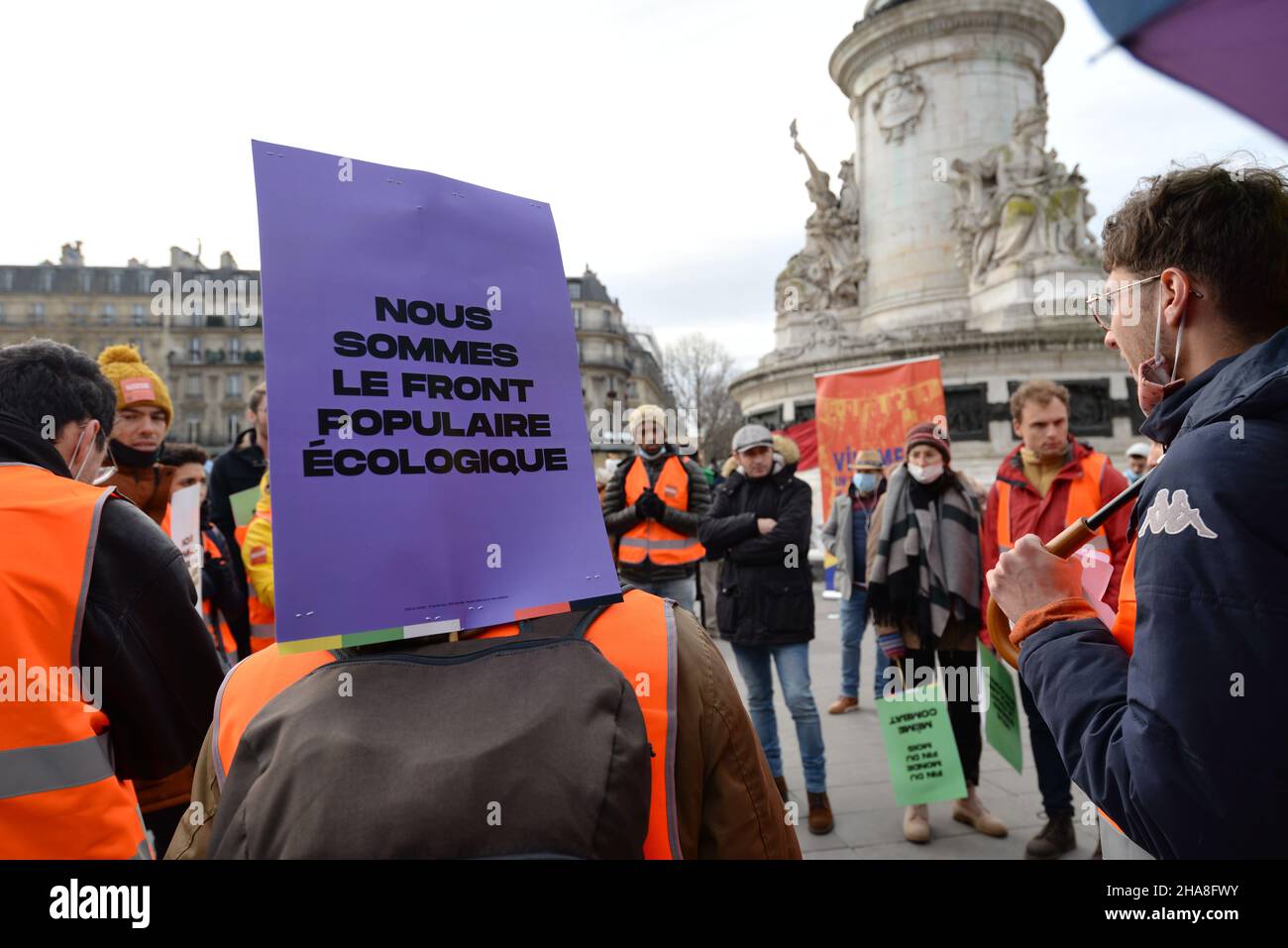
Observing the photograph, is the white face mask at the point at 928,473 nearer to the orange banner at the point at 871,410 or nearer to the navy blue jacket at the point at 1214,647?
the navy blue jacket at the point at 1214,647

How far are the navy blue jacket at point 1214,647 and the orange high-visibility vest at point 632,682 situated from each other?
2.48 ft

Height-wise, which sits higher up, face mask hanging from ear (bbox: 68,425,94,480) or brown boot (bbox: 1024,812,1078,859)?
face mask hanging from ear (bbox: 68,425,94,480)

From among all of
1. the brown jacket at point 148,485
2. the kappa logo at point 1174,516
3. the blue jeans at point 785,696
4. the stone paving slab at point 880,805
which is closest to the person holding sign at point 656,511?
the blue jeans at point 785,696

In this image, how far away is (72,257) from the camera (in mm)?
66312

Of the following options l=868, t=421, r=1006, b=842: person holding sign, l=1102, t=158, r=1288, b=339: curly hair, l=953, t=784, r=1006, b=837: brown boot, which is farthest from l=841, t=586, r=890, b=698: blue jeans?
l=1102, t=158, r=1288, b=339: curly hair

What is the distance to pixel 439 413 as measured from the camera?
1.36m

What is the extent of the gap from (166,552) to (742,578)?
11.4ft

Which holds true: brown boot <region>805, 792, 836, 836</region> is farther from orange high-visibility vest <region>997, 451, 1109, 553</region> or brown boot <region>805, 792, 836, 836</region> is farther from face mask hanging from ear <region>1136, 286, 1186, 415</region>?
face mask hanging from ear <region>1136, 286, 1186, 415</region>

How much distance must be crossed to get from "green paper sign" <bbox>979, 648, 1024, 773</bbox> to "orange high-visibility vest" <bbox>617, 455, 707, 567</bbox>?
2.35m

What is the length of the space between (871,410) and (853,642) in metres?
3.29

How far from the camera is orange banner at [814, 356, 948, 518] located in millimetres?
9039

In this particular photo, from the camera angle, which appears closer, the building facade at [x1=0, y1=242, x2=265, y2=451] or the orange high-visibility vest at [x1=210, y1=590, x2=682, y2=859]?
the orange high-visibility vest at [x1=210, y1=590, x2=682, y2=859]
